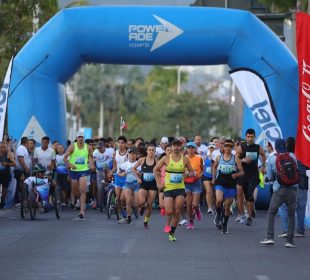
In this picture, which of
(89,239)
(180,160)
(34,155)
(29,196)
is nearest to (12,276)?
(89,239)

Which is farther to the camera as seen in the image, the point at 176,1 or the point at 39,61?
the point at 176,1

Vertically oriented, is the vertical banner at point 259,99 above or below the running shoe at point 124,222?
above

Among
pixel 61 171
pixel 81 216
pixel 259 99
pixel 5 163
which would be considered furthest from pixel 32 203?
pixel 259 99

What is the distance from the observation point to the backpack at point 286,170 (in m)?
16.2

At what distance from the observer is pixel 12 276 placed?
12109 mm

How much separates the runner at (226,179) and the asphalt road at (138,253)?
18.0 inches

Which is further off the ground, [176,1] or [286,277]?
[176,1]

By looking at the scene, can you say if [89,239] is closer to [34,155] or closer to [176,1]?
[34,155]

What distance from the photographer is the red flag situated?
17062mm

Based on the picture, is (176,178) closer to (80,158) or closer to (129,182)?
(129,182)

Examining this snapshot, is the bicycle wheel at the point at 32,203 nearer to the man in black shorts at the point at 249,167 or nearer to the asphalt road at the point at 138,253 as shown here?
the asphalt road at the point at 138,253

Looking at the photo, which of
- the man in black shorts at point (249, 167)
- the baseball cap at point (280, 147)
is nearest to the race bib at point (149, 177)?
the man in black shorts at point (249, 167)

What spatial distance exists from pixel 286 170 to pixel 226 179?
319 centimetres

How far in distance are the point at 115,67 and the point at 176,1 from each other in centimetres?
6674
